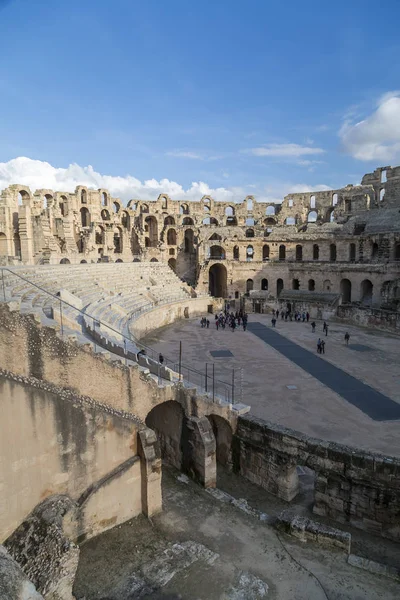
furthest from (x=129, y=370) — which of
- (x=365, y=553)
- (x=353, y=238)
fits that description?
(x=353, y=238)

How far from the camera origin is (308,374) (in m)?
16.9

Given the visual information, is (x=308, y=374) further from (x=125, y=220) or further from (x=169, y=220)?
(x=169, y=220)

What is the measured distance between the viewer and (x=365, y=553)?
8.07 metres

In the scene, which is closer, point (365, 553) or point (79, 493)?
point (79, 493)

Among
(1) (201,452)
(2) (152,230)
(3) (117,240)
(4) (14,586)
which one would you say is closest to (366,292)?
(2) (152,230)

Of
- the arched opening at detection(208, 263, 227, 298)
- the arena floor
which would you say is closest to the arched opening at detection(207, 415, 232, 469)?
the arena floor

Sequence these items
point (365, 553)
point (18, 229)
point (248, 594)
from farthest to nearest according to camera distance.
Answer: point (18, 229)
point (365, 553)
point (248, 594)

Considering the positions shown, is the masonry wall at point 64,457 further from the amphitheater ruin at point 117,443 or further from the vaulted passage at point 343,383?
the vaulted passage at point 343,383

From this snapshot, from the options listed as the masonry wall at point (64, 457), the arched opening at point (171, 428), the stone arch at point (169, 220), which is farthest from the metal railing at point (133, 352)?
the stone arch at point (169, 220)

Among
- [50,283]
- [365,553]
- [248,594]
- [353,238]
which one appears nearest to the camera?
[248,594]

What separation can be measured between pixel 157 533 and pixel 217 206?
43.5 metres

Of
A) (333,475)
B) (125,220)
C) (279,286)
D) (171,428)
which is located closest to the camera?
(333,475)

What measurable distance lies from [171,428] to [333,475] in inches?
169

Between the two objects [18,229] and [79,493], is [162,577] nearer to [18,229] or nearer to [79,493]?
[79,493]
